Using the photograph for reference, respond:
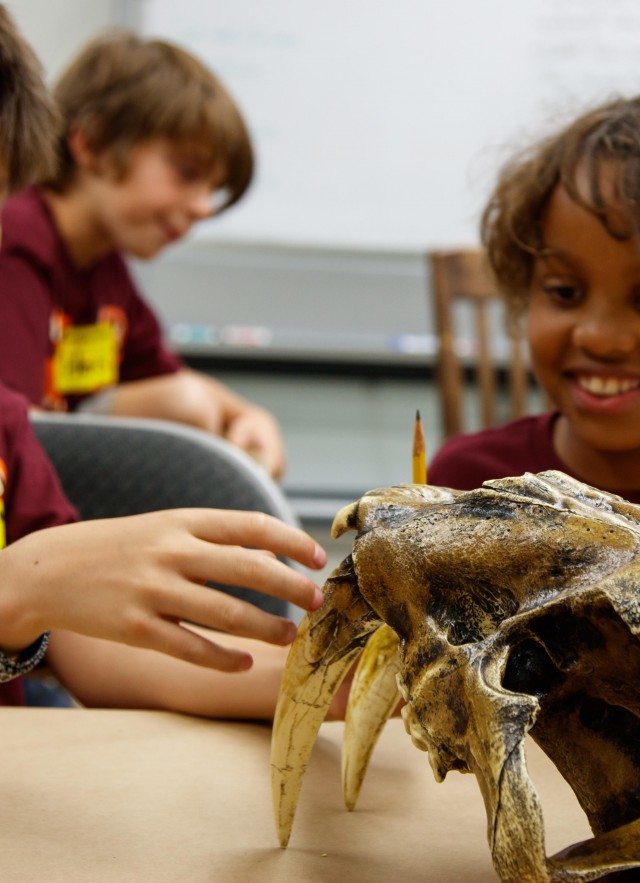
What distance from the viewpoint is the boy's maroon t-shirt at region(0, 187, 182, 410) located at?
1.57 m

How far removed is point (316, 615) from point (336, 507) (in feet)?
6.79

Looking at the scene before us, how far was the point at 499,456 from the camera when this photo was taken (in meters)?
1.12

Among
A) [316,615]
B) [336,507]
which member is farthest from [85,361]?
[316,615]

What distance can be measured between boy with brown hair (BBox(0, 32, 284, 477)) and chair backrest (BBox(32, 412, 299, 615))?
0.54 meters

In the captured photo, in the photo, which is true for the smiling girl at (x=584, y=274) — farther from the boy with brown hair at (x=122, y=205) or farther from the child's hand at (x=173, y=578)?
the boy with brown hair at (x=122, y=205)

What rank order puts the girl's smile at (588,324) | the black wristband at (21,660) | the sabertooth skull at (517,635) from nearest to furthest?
1. the sabertooth skull at (517,635)
2. the black wristband at (21,660)
3. the girl's smile at (588,324)

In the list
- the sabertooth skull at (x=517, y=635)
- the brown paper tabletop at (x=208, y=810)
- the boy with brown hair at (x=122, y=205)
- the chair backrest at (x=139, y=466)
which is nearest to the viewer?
the sabertooth skull at (x=517, y=635)

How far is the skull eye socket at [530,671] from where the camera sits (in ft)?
1.26

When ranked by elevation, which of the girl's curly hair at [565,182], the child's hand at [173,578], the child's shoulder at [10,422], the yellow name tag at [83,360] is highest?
the girl's curly hair at [565,182]

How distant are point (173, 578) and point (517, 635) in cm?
21

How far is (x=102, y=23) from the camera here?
2.61 m

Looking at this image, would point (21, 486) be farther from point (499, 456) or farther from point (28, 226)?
point (28, 226)

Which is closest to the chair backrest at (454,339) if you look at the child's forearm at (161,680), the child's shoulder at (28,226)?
the child's shoulder at (28,226)

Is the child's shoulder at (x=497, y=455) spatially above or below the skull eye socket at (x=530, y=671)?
below
